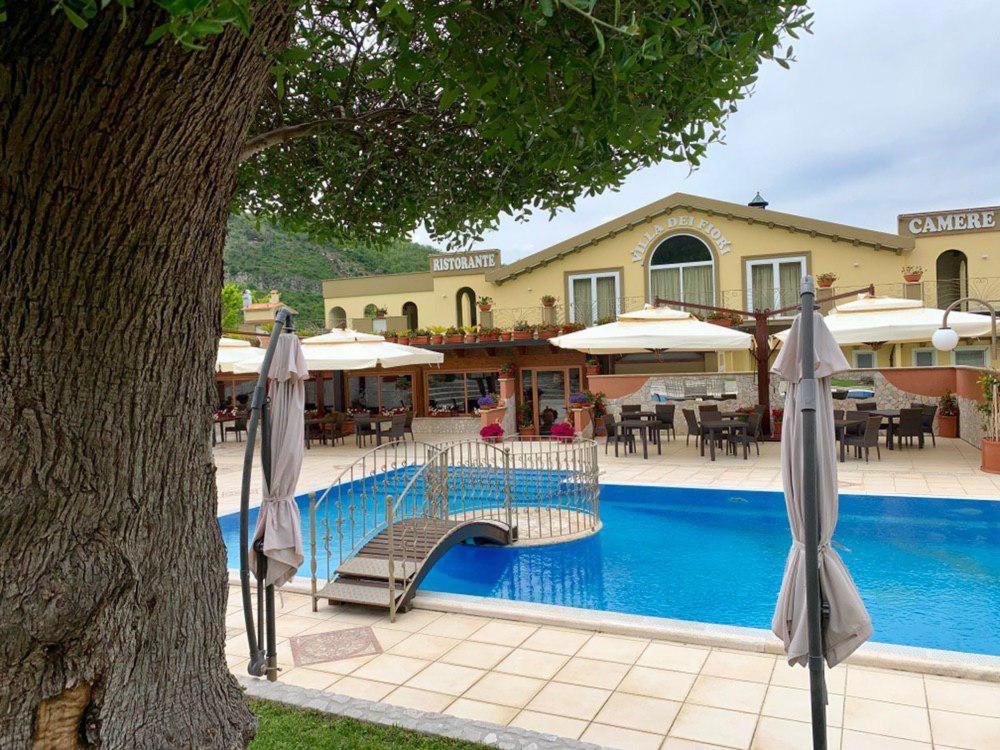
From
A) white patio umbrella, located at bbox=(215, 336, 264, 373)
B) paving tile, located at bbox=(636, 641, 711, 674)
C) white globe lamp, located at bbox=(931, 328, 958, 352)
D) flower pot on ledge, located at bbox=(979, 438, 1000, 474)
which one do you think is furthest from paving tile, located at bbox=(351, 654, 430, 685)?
white patio umbrella, located at bbox=(215, 336, 264, 373)

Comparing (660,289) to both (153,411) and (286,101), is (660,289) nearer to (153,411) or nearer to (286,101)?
(286,101)

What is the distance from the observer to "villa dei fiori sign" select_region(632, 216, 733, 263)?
2209 centimetres

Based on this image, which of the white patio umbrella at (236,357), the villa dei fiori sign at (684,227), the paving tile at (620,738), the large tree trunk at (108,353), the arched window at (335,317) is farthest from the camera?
the arched window at (335,317)

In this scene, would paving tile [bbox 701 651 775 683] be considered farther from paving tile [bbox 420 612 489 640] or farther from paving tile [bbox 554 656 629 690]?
paving tile [bbox 420 612 489 640]

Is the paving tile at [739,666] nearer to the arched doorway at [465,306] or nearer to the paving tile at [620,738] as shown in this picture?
the paving tile at [620,738]

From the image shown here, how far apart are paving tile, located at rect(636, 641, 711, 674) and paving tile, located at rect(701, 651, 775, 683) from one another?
0.22 ft

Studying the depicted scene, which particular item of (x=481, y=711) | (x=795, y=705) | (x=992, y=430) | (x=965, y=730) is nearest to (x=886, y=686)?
(x=965, y=730)

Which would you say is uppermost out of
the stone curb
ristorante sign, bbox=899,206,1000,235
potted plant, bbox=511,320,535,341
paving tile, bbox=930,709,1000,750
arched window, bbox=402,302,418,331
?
ristorante sign, bbox=899,206,1000,235

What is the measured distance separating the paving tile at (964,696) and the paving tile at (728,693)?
1019mm

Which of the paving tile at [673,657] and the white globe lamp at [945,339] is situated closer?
the paving tile at [673,657]

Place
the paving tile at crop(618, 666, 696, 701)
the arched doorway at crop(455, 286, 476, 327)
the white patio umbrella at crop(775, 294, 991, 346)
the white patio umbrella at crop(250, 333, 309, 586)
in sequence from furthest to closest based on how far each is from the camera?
the arched doorway at crop(455, 286, 476, 327)
the white patio umbrella at crop(775, 294, 991, 346)
the white patio umbrella at crop(250, 333, 309, 586)
the paving tile at crop(618, 666, 696, 701)

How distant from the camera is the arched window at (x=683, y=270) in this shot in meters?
22.2

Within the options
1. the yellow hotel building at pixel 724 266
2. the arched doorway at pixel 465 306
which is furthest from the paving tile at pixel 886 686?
the arched doorway at pixel 465 306

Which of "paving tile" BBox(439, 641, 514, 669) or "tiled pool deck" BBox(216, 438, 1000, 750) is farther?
"paving tile" BBox(439, 641, 514, 669)
